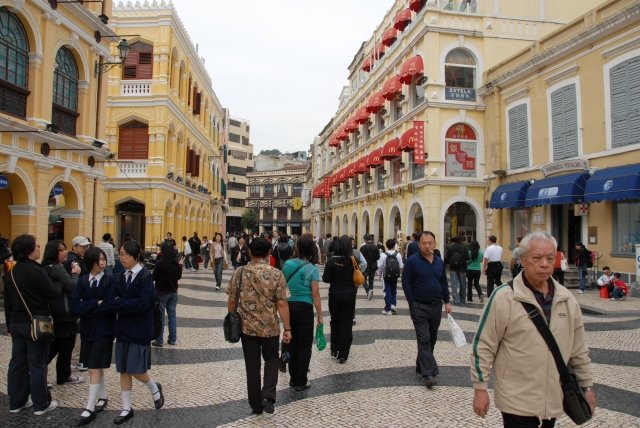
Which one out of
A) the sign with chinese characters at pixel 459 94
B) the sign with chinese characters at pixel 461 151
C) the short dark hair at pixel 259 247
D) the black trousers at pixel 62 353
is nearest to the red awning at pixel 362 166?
the sign with chinese characters at pixel 461 151

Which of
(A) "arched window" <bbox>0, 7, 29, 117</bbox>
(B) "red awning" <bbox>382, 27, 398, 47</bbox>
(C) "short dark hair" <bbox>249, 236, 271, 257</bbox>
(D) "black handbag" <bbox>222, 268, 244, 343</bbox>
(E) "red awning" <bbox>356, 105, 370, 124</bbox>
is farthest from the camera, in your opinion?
(E) "red awning" <bbox>356, 105, 370, 124</bbox>

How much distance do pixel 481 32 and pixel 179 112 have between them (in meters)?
16.5

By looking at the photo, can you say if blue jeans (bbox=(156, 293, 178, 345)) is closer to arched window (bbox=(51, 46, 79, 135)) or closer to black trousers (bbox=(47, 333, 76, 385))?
black trousers (bbox=(47, 333, 76, 385))

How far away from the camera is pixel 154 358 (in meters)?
7.07

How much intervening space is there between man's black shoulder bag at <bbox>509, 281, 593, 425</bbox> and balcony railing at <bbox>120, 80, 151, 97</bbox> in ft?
79.1

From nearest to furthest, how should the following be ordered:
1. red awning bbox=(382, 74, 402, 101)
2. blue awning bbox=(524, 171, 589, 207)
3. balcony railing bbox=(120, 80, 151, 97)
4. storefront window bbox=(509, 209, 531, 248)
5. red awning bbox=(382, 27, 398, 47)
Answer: blue awning bbox=(524, 171, 589, 207)
storefront window bbox=(509, 209, 531, 248)
balcony railing bbox=(120, 80, 151, 97)
red awning bbox=(382, 74, 402, 101)
red awning bbox=(382, 27, 398, 47)

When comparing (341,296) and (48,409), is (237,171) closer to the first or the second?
(341,296)

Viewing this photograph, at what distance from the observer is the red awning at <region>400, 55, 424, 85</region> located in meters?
23.4

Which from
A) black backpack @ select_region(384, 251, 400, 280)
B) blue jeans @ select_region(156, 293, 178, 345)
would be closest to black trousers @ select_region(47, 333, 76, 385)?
blue jeans @ select_region(156, 293, 178, 345)

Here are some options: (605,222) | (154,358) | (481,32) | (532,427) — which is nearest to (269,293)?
(532,427)

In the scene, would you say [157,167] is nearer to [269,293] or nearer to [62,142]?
[62,142]

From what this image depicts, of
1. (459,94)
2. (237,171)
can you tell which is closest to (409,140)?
(459,94)

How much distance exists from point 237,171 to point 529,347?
7711cm

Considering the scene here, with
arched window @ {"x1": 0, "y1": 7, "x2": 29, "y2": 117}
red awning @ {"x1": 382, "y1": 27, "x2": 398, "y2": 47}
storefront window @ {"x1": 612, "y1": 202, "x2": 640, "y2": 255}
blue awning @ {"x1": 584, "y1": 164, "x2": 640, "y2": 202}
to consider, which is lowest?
storefront window @ {"x1": 612, "y1": 202, "x2": 640, "y2": 255}
